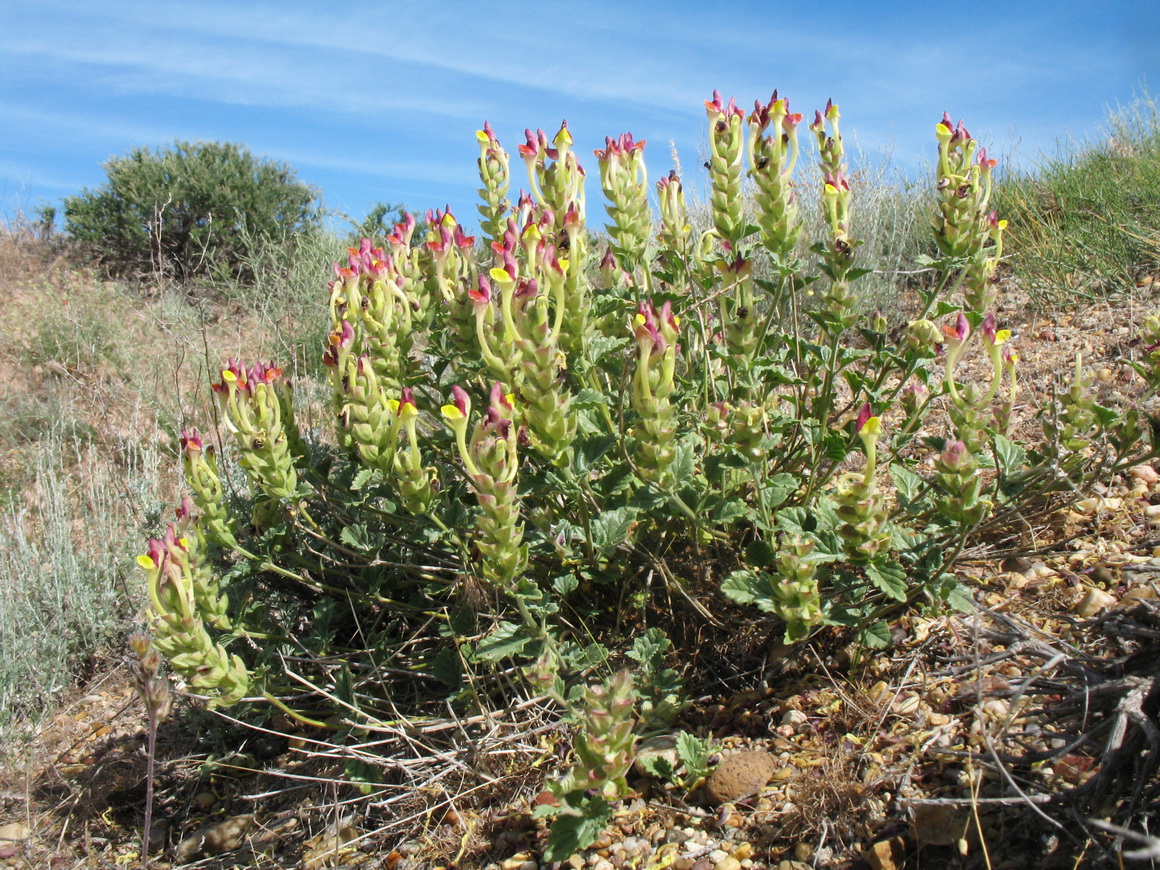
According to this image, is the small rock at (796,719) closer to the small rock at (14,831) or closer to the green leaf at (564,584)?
the green leaf at (564,584)

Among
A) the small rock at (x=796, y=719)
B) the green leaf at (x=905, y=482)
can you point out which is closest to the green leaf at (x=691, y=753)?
the small rock at (x=796, y=719)

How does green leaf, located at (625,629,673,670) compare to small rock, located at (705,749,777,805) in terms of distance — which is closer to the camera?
small rock, located at (705,749,777,805)

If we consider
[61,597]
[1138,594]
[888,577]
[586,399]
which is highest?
[586,399]

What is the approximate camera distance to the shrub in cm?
183

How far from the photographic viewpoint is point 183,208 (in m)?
12.9

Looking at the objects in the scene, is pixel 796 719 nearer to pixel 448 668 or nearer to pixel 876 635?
pixel 876 635

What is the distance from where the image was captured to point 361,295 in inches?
91.4

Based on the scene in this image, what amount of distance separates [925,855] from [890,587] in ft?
1.89

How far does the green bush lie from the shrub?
11.0m

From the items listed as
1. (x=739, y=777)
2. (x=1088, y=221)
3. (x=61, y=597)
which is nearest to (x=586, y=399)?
(x=739, y=777)

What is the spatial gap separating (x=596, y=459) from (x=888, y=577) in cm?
76

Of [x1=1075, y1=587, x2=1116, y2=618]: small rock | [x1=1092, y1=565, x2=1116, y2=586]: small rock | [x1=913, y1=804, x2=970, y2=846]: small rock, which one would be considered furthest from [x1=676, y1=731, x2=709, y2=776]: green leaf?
[x1=1092, y1=565, x2=1116, y2=586]: small rock

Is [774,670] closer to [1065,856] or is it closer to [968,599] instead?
[968,599]

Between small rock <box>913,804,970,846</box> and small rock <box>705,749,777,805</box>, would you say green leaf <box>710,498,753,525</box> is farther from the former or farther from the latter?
small rock <box>913,804,970,846</box>
